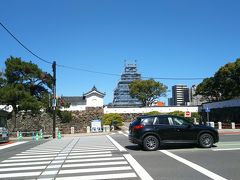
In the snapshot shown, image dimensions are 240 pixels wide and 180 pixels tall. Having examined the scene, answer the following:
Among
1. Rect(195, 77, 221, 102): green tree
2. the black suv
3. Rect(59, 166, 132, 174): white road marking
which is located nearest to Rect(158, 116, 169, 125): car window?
the black suv

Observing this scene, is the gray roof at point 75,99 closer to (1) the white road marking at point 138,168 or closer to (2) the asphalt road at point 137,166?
(2) the asphalt road at point 137,166

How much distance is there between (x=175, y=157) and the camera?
1520 centimetres

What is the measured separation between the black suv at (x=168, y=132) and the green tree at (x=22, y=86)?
2665 cm

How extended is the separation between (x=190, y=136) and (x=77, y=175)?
26.7 ft

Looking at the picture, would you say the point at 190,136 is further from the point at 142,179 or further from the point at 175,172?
the point at 142,179

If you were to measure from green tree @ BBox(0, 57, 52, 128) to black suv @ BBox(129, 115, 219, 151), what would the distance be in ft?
87.4

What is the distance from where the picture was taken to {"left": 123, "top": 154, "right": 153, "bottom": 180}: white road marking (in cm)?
1100

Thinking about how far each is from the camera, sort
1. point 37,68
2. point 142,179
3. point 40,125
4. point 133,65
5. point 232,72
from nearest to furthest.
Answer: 1. point 142,179
2. point 37,68
3. point 40,125
4. point 232,72
5. point 133,65

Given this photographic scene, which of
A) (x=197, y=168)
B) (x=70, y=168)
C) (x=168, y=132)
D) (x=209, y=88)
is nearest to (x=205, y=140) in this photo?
(x=168, y=132)

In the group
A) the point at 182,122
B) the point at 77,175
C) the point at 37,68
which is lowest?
the point at 77,175

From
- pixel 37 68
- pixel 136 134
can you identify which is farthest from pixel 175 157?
pixel 37 68

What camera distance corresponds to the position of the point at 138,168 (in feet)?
41.2

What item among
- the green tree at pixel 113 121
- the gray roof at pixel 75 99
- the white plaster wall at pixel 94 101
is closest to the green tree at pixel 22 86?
the green tree at pixel 113 121

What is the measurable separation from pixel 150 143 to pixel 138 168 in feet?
18.4
